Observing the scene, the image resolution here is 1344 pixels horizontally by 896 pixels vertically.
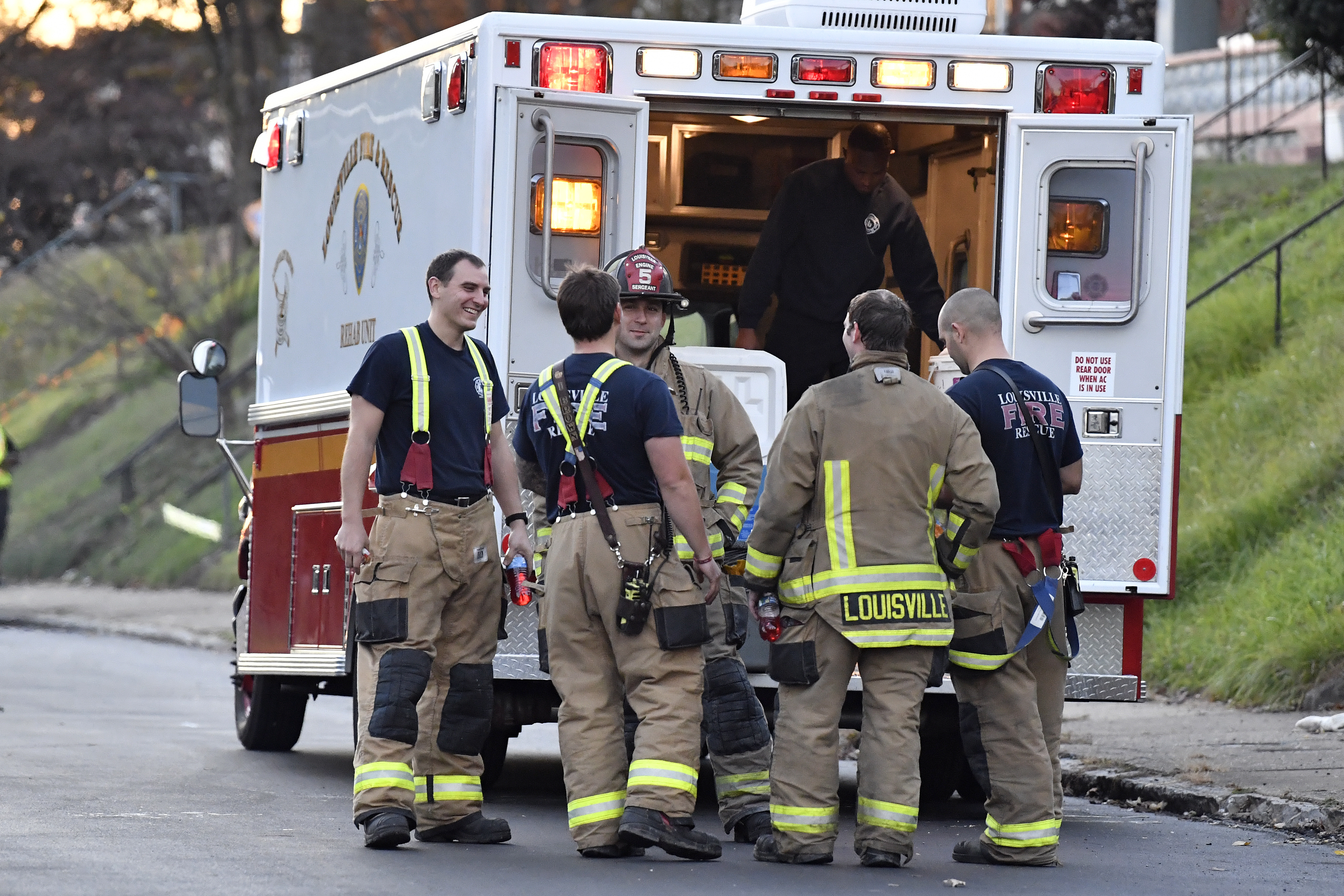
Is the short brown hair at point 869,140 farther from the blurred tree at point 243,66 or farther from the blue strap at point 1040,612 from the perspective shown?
the blurred tree at point 243,66

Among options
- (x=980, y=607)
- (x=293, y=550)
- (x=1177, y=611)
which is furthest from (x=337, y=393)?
(x=1177, y=611)

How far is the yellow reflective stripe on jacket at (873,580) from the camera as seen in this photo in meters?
6.64

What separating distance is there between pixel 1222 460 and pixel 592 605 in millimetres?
8638

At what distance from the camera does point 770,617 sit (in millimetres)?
6805

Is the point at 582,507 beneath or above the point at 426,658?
above

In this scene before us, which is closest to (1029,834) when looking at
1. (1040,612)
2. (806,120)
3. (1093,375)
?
(1040,612)

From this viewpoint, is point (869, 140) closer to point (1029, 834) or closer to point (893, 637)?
point (893, 637)

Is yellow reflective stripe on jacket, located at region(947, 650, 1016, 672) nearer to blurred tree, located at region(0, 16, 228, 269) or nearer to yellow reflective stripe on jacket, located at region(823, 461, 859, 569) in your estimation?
yellow reflective stripe on jacket, located at region(823, 461, 859, 569)

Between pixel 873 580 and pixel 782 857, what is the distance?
0.92m

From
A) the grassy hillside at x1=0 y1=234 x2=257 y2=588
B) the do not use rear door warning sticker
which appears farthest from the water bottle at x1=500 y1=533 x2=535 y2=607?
the grassy hillside at x1=0 y1=234 x2=257 y2=588

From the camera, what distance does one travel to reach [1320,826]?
7.77 meters

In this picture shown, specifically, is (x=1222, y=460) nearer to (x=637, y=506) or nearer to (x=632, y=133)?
(x=632, y=133)

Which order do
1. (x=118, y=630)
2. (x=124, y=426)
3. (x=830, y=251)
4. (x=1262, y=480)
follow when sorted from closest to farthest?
(x=830, y=251) → (x=1262, y=480) → (x=118, y=630) → (x=124, y=426)

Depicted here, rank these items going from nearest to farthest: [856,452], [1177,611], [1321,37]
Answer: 1. [856,452]
2. [1177,611]
3. [1321,37]
